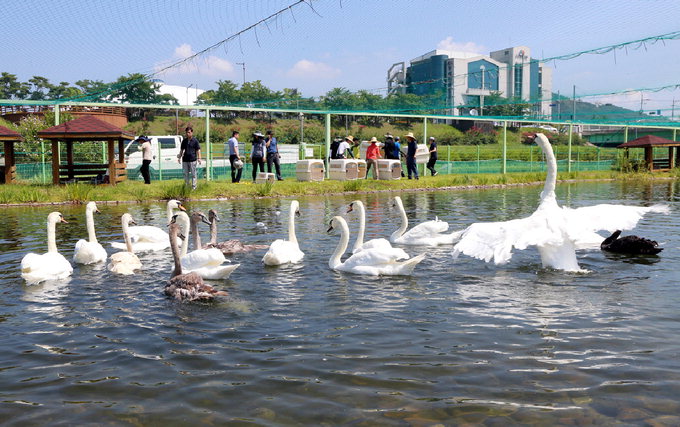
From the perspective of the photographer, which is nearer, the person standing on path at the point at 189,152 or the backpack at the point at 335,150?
the person standing on path at the point at 189,152

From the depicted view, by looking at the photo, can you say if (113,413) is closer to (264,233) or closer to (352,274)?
(352,274)

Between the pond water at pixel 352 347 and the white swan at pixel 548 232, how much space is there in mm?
319

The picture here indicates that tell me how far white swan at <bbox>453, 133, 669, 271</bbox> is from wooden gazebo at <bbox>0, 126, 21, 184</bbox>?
1889 centimetres

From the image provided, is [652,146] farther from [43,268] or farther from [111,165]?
[43,268]

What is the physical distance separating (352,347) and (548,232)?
3.55 m

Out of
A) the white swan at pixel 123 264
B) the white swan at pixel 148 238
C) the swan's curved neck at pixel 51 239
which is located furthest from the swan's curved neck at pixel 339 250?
the swan's curved neck at pixel 51 239

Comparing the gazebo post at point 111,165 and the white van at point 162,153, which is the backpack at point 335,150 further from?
the gazebo post at point 111,165

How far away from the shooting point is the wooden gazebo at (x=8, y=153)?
21562 mm

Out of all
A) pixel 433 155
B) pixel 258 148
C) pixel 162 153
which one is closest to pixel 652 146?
pixel 433 155

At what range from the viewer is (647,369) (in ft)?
15.8

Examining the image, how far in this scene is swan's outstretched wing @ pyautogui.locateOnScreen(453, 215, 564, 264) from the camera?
7.54m

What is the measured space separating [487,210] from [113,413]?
13.3 metres

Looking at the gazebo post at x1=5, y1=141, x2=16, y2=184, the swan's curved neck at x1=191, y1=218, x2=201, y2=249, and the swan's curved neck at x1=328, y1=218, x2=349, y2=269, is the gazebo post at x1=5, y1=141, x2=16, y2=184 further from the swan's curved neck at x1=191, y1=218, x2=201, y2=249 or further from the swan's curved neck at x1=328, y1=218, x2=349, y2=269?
the swan's curved neck at x1=328, y1=218, x2=349, y2=269

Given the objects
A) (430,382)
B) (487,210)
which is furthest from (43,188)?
(430,382)
